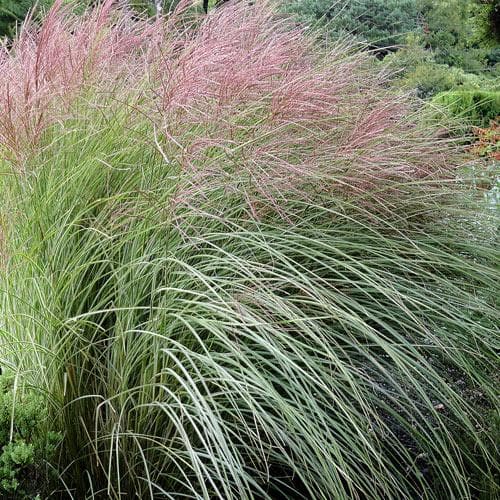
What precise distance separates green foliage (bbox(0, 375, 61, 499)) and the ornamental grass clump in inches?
3.5

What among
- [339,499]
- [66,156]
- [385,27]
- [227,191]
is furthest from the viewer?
[385,27]

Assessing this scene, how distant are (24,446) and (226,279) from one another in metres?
0.72

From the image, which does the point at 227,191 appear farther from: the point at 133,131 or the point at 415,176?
the point at 415,176

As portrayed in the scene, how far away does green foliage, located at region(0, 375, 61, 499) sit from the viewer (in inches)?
72.7

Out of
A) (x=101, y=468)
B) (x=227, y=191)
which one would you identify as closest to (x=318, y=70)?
(x=227, y=191)

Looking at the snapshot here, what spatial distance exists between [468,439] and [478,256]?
68 centimetres

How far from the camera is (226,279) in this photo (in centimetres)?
215

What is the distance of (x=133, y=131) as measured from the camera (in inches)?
94.1

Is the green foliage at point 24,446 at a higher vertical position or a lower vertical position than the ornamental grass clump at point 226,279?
lower

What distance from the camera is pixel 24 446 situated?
6.05ft

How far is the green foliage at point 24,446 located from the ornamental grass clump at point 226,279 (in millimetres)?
89

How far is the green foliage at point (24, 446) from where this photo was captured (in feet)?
6.06

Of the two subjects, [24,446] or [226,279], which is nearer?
[24,446]

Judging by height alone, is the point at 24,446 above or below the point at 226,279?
below
